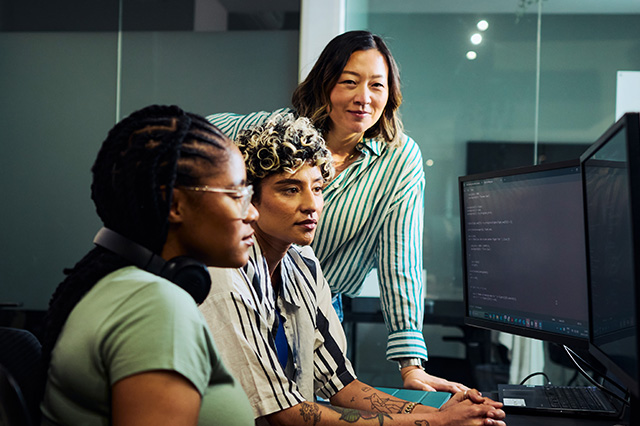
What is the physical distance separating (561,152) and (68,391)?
2866 millimetres

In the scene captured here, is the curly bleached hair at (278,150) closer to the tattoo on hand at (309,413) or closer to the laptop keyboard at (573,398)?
the tattoo on hand at (309,413)

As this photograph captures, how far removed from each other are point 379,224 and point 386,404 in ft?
2.29

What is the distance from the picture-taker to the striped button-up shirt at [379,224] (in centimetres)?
193

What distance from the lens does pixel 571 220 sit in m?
1.37

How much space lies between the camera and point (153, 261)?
0.91 meters

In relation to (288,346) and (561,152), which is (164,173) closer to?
(288,346)

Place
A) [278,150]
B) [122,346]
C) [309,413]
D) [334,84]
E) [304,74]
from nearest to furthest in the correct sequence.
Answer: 1. [122,346]
2. [309,413]
3. [278,150]
4. [334,84]
5. [304,74]

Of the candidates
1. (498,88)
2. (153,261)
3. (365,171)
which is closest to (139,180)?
(153,261)

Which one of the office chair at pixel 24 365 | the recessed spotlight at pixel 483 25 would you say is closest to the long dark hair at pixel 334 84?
the office chair at pixel 24 365

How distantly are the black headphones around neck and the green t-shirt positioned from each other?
1.8 inches

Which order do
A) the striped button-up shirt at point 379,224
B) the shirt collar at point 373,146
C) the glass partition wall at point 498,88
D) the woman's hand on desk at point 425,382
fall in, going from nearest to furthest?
the woman's hand on desk at point 425,382 < the striped button-up shirt at point 379,224 < the shirt collar at point 373,146 < the glass partition wall at point 498,88

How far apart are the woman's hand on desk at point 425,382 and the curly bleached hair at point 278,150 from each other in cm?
62

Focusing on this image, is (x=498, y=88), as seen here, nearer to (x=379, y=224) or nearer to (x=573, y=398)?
(x=379, y=224)

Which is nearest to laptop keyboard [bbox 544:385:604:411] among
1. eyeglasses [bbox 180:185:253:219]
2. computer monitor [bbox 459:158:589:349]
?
computer monitor [bbox 459:158:589:349]
